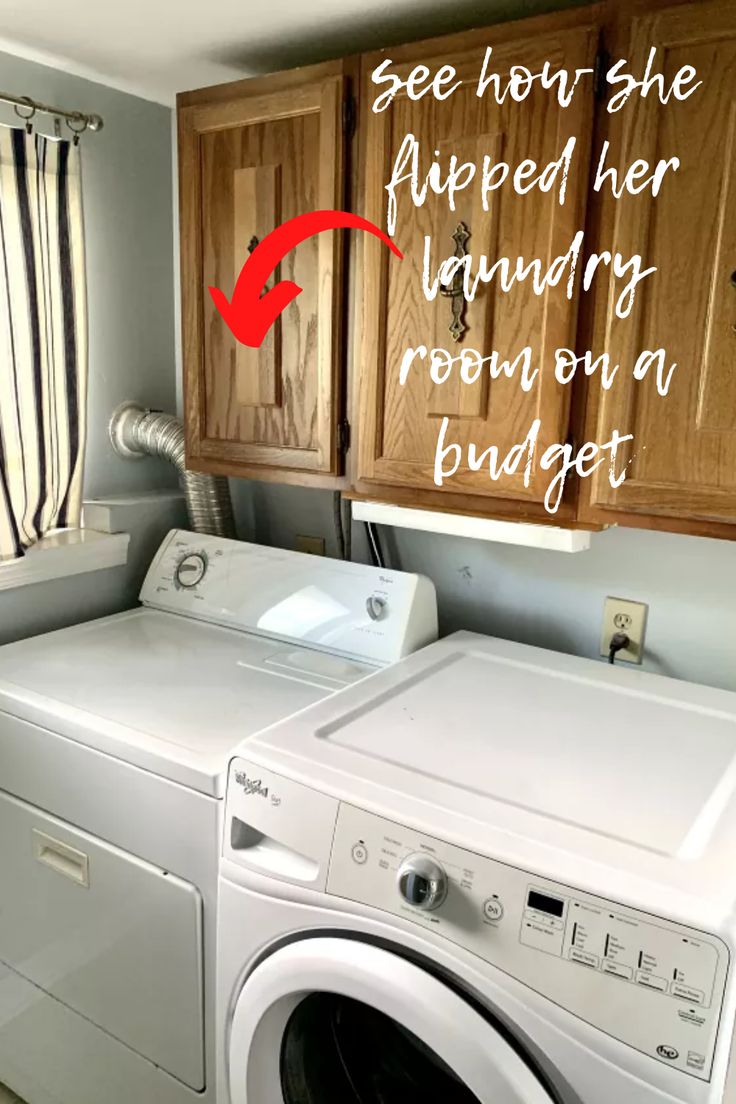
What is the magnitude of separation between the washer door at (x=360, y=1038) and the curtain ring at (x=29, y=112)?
67.7 inches

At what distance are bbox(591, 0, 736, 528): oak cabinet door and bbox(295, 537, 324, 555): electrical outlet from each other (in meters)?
1.01

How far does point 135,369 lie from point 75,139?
0.54 meters

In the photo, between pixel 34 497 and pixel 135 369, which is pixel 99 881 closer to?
pixel 34 497

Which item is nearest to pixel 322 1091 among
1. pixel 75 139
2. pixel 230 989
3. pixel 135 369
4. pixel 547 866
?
pixel 230 989

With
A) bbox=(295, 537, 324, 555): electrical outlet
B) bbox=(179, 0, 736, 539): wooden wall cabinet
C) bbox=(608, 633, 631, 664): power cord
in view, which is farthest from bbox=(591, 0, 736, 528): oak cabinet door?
bbox=(295, 537, 324, 555): electrical outlet

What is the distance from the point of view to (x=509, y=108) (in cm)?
132

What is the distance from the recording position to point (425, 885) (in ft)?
3.38

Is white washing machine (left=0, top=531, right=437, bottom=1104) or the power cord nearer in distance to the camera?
white washing machine (left=0, top=531, right=437, bottom=1104)

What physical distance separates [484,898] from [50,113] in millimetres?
1806

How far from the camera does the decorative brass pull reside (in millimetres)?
1386

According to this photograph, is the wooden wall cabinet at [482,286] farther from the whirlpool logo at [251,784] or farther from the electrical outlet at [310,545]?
the whirlpool logo at [251,784]

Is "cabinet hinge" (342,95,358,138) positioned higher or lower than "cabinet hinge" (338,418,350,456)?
higher

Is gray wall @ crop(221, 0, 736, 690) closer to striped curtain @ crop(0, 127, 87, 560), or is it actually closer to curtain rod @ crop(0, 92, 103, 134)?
curtain rod @ crop(0, 92, 103, 134)

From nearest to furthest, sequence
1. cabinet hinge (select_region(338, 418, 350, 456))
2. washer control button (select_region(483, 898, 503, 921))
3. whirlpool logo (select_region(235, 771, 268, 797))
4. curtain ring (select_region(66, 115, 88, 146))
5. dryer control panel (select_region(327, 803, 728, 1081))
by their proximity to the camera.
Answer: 1. dryer control panel (select_region(327, 803, 728, 1081))
2. washer control button (select_region(483, 898, 503, 921))
3. whirlpool logo (select_region(235, 771, 268, 797))
4. cabinet hinge (select_region(338, 418, 350, 456))
5. curtain ring (select_region(66, 115, 88, 146))
